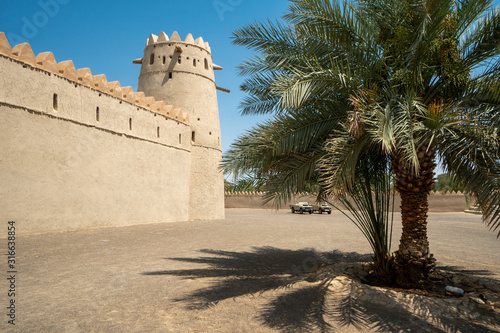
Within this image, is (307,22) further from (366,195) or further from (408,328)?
(408,328)

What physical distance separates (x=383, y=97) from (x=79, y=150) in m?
11.4

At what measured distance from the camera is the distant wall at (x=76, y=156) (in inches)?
420

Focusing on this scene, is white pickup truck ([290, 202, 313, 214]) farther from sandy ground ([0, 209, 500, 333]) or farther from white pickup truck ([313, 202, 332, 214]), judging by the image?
sandy ground ([0, 209, 500, 333])

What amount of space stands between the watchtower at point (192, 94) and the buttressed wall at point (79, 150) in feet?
4.25

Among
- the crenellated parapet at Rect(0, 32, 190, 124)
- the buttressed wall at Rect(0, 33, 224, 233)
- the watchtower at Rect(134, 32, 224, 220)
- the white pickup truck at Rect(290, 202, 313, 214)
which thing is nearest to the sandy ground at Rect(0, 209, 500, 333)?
the buttressed wall at Rect(0, 33, 224, 233)

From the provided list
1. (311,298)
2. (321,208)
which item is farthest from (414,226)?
(321,208)

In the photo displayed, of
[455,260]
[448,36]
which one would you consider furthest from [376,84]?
[455,260]

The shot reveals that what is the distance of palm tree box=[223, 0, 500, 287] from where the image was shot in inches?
184

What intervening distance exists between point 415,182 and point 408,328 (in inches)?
89.0

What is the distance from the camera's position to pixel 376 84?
5.57 m

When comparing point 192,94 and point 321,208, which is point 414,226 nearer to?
point 192,94

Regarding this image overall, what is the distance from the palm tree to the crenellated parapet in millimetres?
8813

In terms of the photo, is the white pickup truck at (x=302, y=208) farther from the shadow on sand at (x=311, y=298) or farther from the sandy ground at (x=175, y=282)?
the shadow on sand at (x=311, y=298)

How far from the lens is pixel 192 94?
2009 cm
